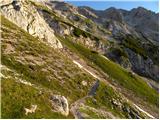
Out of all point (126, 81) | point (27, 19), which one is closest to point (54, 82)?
point (126, 81)

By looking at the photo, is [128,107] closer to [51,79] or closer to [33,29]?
[51,79]

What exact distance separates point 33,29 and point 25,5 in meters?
13.3

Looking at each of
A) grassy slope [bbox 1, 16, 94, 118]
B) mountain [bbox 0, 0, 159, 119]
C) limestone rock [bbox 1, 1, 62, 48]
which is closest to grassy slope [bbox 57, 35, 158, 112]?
mountain [bbox 0, 0, 159, 119]

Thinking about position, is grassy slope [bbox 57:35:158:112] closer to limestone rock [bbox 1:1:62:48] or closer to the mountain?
the mountain

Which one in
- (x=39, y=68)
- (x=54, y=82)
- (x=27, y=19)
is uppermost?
(x=27, y=19)

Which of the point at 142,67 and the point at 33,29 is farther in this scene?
the point at 142,67

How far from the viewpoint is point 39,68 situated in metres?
76.2

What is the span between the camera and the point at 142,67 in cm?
16475

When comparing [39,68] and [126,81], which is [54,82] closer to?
[39,68]

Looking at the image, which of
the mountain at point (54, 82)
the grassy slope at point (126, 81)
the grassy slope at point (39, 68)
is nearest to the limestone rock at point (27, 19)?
the mountain at point (54, 82)

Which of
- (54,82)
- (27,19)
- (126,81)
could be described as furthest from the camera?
(27,19)

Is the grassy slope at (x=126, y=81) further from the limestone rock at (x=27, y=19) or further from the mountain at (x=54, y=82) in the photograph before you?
the limestone rock at (x=27, y=19)

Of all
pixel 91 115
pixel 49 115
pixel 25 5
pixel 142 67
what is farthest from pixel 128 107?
pixel 142 67

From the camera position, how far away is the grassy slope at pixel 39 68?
70062 mm
